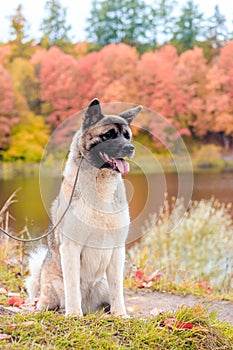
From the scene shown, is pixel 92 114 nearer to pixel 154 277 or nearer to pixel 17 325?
pixel 17 325

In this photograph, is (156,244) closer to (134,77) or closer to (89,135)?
(89,135)

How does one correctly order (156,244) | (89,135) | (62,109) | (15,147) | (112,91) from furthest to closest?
(62,109), (112,91), (15,147), (156,244), (89,135)

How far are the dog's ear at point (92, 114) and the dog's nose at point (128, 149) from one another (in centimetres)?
30

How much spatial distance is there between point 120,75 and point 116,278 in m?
29.2

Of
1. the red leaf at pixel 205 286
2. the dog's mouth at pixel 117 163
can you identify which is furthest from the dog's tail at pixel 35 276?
the red leaf at pixel 205 286

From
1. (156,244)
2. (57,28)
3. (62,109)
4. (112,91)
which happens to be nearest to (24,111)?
(62,109)

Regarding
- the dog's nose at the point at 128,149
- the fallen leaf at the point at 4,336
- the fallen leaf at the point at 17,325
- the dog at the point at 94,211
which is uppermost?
→ the dog's nose at the point at 128,149

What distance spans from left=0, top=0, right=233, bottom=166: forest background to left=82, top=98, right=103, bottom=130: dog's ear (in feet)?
78.4

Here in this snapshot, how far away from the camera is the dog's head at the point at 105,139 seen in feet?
10.4

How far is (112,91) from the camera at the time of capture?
29531 millimetres

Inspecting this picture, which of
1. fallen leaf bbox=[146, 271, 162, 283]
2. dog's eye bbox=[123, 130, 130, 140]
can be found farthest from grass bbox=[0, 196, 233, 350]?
fallen leaf bbox=[146, 271, 162, 283]

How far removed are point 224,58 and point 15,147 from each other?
16781 millimetres

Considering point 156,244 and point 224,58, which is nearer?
point 156,244

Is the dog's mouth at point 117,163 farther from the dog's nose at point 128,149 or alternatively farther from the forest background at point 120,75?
the forest background at point 120,75
